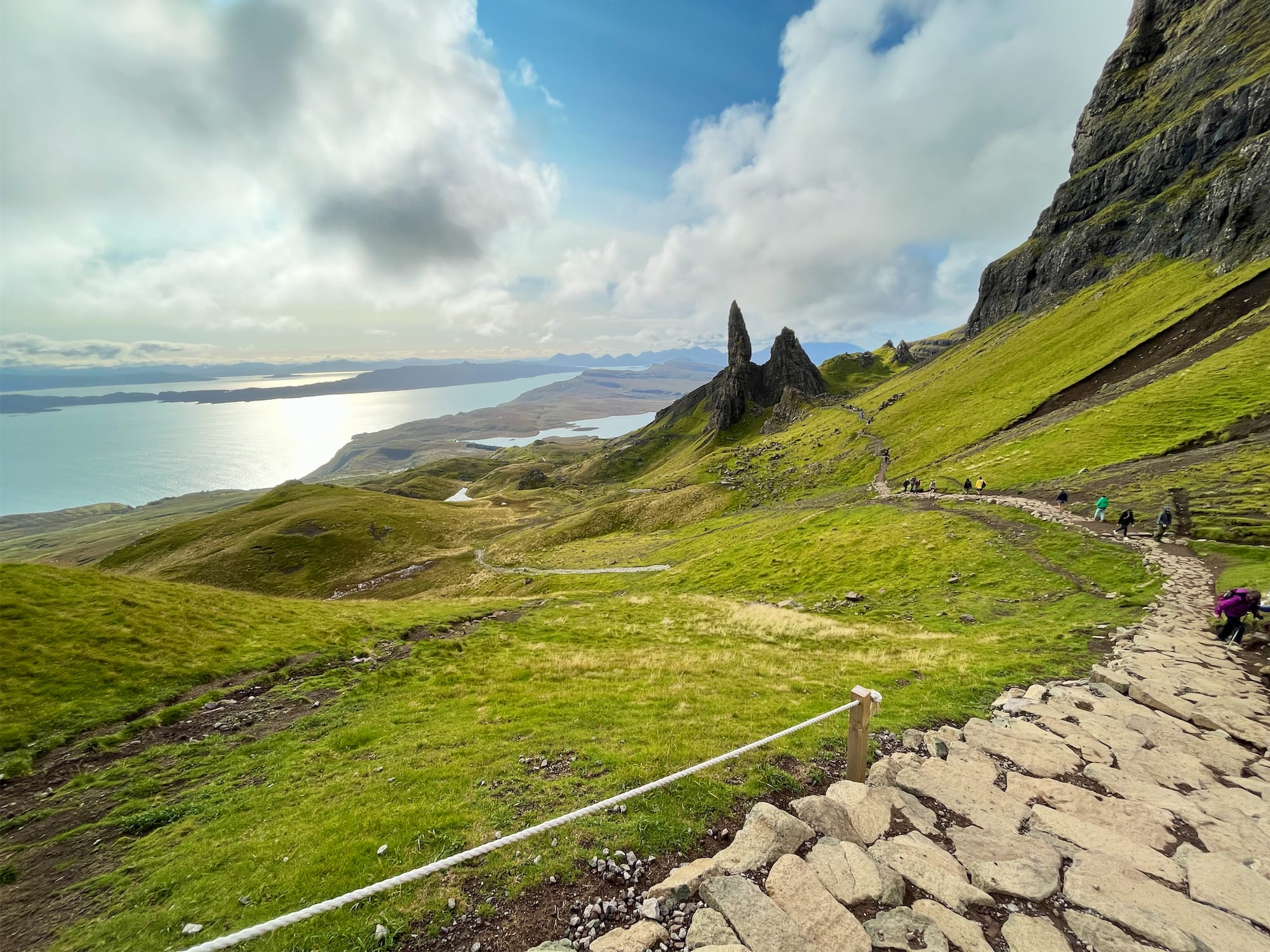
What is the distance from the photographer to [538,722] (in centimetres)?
1386

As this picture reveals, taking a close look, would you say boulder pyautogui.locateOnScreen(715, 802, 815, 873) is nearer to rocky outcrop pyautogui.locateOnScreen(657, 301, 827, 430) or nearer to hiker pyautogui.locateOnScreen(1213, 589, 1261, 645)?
hiker pyautogui.locateOnScreen(1213, 589, 1261, 645)

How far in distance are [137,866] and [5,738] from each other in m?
10.2

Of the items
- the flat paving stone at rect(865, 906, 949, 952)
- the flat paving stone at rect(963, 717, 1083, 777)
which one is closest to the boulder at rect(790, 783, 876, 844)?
the flat paving stone at rect(865, 906, 949, 952)

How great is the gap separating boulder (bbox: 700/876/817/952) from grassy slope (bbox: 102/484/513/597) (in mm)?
89813

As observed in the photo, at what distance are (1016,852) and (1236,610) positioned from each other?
52.8 feet

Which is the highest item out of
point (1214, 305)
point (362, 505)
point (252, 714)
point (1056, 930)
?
point (1214, 305)

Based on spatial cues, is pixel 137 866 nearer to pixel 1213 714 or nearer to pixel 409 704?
pixel 409 704

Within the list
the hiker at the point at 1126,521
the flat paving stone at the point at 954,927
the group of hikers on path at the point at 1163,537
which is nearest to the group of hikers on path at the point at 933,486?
the group of hikers on path at the point at 1163,537

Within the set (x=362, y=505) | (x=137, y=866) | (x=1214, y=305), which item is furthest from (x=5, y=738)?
(x=1214, y=305)

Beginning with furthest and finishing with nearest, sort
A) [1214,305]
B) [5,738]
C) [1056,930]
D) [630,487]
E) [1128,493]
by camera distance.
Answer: [630,487], [1214,305], [1128,493], [5,738], [1056,930]

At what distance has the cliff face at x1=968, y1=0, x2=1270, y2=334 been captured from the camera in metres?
85.6

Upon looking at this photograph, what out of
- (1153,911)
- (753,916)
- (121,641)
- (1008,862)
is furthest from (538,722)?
(121,641)

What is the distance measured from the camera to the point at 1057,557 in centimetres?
2825

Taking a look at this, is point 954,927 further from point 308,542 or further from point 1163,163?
point 1163,163
